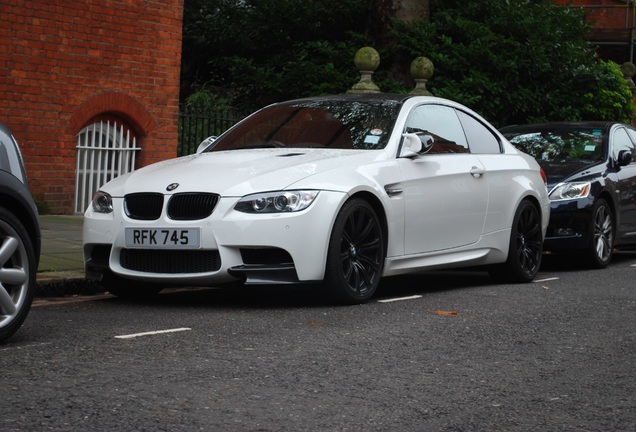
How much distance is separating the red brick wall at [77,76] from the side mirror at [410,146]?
685 cm

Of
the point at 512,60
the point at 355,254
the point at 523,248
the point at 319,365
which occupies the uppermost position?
the point at 512,60

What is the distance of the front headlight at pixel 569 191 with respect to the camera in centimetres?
1215

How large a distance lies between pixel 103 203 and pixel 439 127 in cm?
290

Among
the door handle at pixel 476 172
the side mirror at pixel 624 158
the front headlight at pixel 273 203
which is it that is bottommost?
the front headlight at pixel 273 203

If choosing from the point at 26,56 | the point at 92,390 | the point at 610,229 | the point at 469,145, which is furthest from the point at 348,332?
the point at 26,56

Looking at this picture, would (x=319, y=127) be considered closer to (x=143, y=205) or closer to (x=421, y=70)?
(x=143, y=205)

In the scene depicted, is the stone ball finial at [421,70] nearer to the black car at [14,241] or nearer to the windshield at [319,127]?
the windshield at [319,127]

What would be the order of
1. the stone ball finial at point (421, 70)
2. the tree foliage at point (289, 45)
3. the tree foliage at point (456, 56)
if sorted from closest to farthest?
the stone ball finial at point (421, 70)
the tree foliage at point (456, 56)
the tree foliage at point (289, 45)

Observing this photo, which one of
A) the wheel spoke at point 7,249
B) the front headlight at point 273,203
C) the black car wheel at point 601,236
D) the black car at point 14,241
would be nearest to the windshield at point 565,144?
the black car wheel at point 601,236

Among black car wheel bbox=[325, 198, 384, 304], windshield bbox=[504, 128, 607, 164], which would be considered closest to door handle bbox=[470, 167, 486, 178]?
black car wheel bbox=[325, 198, 384, 304]

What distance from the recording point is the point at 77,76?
15.3 metres

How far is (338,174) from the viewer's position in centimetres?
815

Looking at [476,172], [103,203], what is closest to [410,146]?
[476,172]

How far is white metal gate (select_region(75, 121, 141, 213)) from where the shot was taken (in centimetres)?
1569
